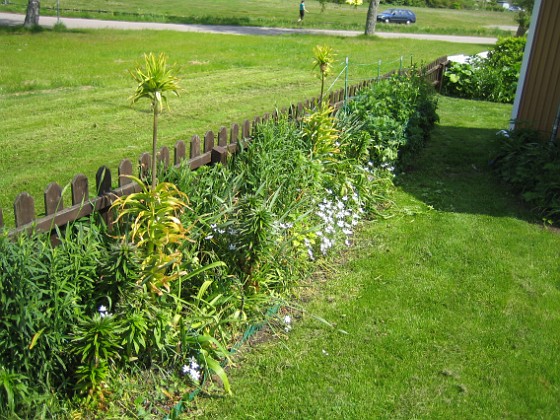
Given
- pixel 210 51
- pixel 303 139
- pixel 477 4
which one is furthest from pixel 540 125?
pixel 477 4

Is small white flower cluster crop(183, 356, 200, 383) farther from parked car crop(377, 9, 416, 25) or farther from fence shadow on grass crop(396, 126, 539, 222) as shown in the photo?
parked car crop(377, 9, 416, 25)

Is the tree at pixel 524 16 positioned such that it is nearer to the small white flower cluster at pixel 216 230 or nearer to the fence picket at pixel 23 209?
the small white flower cluster at pixel 216 230

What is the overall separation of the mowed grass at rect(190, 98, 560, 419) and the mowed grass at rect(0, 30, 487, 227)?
3070 millimetres

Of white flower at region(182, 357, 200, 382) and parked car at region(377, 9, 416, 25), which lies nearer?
white flower at region(182, 357, 200, 382)

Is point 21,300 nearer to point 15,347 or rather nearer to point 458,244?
point 15,347

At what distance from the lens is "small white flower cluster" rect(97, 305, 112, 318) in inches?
122

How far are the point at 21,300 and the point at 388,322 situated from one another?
2569 millimetres

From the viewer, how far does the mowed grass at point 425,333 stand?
3488 mm

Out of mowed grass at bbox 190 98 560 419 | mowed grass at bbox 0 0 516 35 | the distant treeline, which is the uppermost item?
the distant treeline

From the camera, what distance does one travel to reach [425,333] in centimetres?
418

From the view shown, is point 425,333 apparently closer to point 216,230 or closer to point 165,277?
point 216,230

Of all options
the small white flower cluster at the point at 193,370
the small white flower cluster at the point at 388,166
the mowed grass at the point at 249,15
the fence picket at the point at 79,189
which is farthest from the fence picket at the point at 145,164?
the mowed grass at the point at 249,15

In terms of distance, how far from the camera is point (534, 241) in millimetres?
5789

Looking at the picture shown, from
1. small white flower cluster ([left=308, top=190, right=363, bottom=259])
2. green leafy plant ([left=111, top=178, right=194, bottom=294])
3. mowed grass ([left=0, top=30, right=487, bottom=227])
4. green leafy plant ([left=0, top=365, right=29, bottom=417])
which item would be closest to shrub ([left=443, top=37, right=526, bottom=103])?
mowed grass ([left=0, top=30, right=487, bottom=227])
